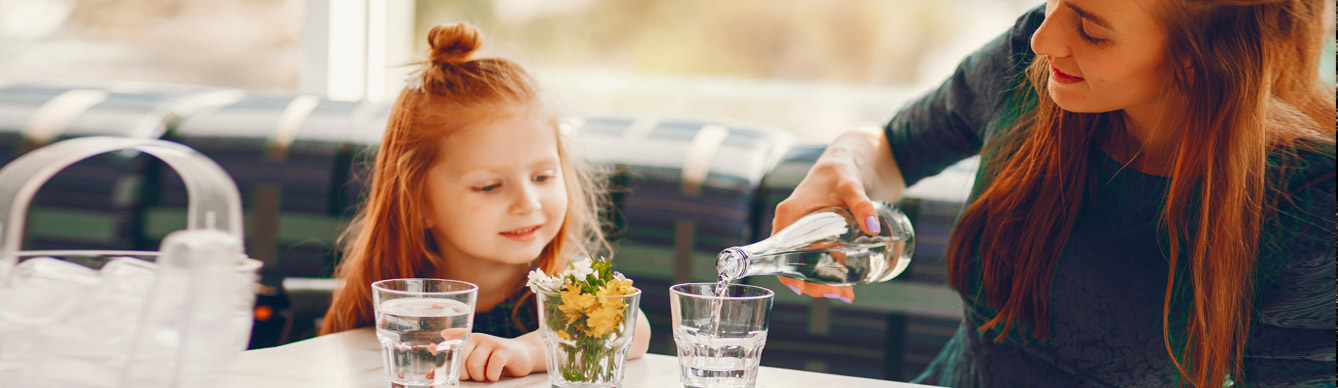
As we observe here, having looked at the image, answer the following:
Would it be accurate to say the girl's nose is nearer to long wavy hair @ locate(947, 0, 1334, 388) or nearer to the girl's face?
the girl's face

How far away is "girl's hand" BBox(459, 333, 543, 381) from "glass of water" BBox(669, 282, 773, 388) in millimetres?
192

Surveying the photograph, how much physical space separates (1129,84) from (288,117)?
159cm

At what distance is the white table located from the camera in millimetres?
886

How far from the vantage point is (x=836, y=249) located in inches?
41.5

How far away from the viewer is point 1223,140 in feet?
3.08

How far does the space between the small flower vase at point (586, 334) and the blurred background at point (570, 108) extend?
0.75m

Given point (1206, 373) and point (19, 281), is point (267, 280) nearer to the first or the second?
point (19, 281)

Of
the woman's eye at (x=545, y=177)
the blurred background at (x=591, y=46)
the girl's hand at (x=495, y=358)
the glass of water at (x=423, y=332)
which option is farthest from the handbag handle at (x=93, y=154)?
the blurred background at (x=591, y=46)

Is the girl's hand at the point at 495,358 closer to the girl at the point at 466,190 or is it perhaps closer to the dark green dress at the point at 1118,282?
the girl at the point at 466,190

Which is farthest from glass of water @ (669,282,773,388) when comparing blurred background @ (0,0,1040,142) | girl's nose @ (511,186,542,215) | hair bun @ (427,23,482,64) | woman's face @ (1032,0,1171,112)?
blurred background @ (0,0,1040,142)

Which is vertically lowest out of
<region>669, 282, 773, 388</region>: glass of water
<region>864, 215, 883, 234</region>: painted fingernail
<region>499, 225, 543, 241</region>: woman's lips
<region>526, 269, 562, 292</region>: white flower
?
<region>499, 225, 543, 241</region>: woman's lips

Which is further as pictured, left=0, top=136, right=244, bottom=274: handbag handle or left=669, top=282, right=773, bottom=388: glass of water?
left=669, top=282, right=773, bottom=388: glass of water

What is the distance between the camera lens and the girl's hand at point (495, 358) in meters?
0.91

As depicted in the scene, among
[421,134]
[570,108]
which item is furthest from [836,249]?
[570,108]
